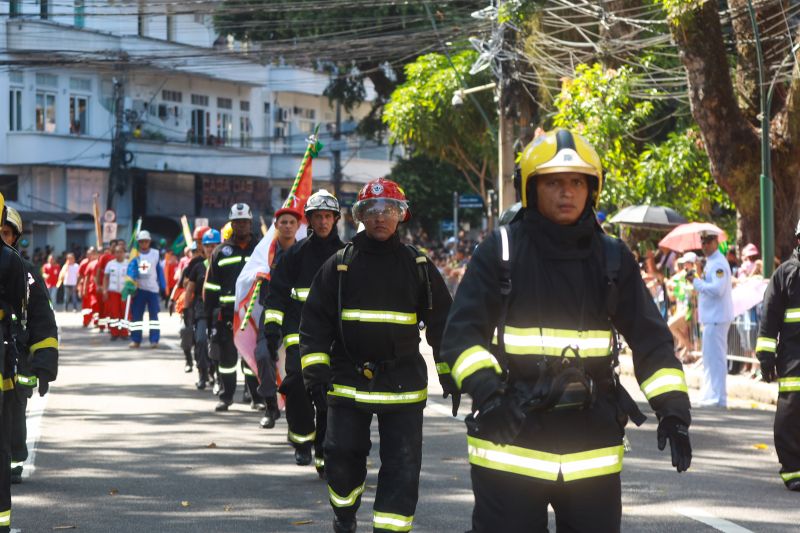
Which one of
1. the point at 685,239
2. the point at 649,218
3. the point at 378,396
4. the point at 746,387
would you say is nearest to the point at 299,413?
the point at 378,396

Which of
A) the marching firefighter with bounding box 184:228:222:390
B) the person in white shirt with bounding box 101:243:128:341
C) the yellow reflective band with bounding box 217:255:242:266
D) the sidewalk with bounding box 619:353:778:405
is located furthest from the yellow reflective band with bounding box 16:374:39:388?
the person in white shirt with bounding box 101:243:128:341

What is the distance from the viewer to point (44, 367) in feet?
23.6

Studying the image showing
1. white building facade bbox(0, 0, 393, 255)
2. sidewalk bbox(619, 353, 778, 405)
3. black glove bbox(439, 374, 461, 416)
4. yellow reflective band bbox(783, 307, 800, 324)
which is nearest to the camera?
black glove bbox(439, 374, 461, 416)

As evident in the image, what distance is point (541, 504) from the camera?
4.74 metres

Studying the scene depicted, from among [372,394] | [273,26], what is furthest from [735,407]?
[273,26]

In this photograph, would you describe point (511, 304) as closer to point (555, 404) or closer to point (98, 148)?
point (555, 404)

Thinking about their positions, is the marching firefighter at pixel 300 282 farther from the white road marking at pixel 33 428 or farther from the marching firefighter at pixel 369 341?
the white road marking at pixel 33 428

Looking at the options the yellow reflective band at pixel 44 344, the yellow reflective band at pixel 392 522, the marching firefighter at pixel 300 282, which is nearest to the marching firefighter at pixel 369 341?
the yellow reflective band at pixel 392 522

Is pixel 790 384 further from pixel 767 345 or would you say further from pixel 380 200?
pixel 380 200

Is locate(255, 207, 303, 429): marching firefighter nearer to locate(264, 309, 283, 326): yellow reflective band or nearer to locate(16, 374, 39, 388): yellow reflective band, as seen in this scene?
locate(264, 309, 283, 326): yellow reflective band

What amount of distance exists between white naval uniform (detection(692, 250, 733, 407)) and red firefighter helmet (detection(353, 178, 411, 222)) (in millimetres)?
8052

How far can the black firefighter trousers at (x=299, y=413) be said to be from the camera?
353 inches

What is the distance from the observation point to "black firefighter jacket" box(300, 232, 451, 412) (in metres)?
7.22

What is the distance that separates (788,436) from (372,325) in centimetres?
360
